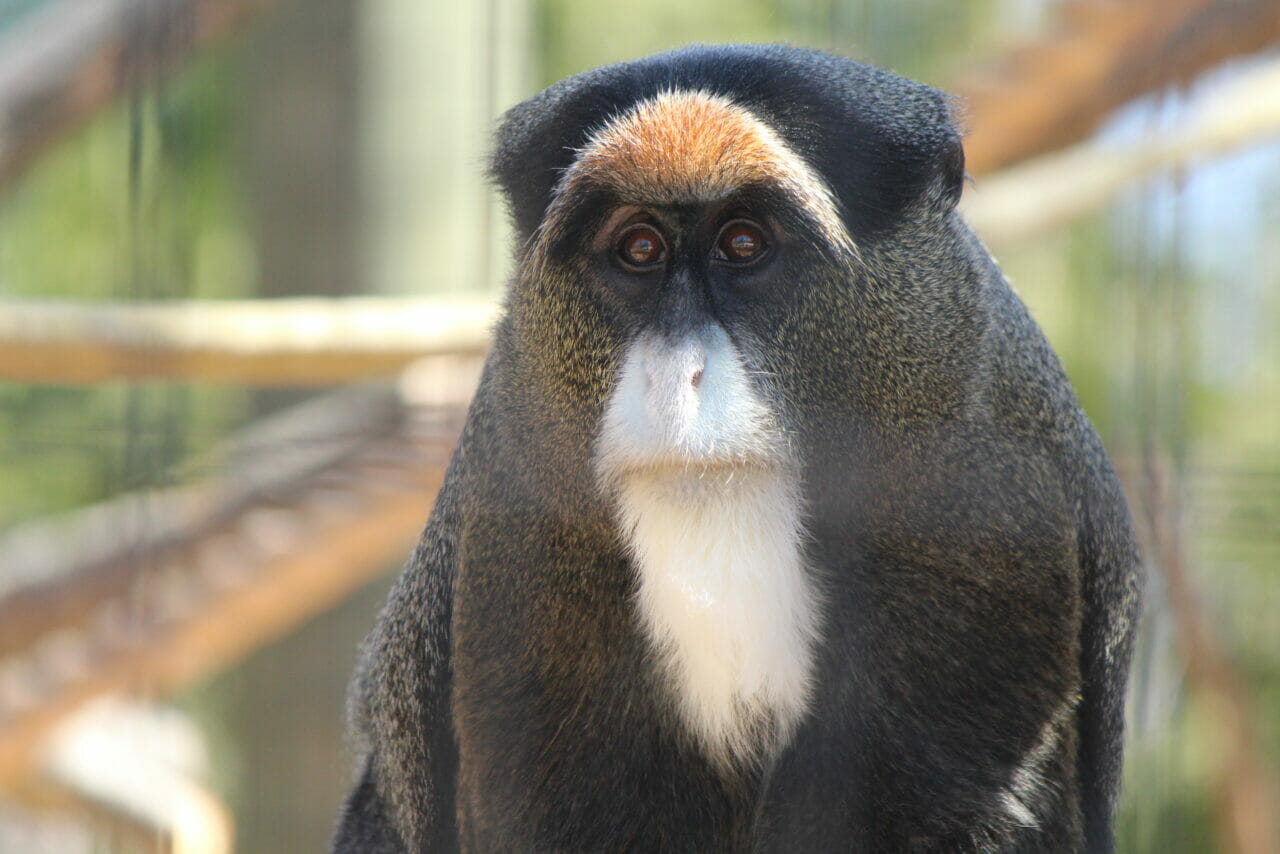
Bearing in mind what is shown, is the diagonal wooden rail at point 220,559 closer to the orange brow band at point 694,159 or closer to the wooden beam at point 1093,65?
the wooden beam at point 1093,65

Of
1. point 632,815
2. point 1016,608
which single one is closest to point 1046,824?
point 1016,608

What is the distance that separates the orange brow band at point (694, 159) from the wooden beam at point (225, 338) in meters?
1.74

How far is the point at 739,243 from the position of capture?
207cm

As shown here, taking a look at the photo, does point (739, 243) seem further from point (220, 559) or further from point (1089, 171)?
point (220, 559)

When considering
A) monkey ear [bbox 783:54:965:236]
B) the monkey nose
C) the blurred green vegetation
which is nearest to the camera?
the monkey nose

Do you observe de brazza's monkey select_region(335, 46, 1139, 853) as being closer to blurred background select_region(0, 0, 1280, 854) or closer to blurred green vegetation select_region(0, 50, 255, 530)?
blurred background select_region(0, 0, 1280, 854)

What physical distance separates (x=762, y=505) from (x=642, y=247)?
17.6 inches

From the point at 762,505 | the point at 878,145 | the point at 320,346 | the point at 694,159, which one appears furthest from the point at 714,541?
the point at 320,346

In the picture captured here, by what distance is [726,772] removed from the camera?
225 centimetres

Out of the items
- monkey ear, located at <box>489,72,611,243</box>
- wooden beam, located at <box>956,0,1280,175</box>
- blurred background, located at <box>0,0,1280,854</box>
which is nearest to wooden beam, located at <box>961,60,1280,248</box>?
blurred background, located at <box>0,0,1280,854</box>

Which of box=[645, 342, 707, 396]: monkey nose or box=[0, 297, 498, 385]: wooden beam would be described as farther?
box=[0, 297, 498, 385]: wooden beam

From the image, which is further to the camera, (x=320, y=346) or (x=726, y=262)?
(x=320, y=346)

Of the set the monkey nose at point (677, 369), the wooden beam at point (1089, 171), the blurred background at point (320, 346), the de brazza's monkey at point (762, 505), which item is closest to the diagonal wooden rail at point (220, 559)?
the blurred background at point (320, 346)

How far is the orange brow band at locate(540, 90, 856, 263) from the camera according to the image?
2.03 meters
